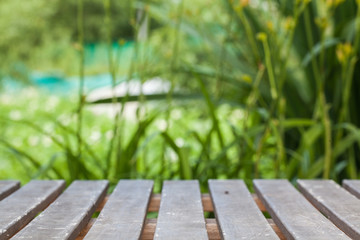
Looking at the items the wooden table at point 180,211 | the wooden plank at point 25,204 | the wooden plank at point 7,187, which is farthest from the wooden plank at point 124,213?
the wooden plank at point 7,187

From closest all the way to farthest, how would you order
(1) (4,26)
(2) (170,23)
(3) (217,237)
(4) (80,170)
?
(3) (217,237) < (4) (80,170) < (2) (170,23) < (1) (4,26)

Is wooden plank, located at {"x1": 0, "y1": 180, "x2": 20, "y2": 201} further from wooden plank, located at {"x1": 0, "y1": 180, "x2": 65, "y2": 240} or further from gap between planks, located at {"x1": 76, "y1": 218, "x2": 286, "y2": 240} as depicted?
gap between planks, located at {"x1": 76, "y1": 218, "x2": 286, "y2": 240}

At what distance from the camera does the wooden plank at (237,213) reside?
80 cm

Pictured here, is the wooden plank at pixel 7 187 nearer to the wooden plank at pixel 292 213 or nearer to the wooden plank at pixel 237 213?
the wooden plank at pixel 237 213

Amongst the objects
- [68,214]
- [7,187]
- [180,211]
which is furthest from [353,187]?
[7,187]

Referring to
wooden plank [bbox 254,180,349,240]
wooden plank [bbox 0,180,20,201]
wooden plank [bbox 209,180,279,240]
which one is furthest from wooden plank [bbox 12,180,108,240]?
wooden plank [bbox 254,180,349,240]

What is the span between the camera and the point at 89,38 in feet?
28.4

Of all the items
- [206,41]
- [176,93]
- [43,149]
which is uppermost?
[206,41]

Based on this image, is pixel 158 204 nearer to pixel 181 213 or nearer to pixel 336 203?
pixel 181 213

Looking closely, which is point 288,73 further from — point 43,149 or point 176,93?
point 43,149

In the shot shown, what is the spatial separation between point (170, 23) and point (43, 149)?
1751 millimetres

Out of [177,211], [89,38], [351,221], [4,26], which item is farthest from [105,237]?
[89,38]

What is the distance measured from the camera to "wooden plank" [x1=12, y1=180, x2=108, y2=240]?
0.81 meters

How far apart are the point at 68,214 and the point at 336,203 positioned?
1.68 ft
